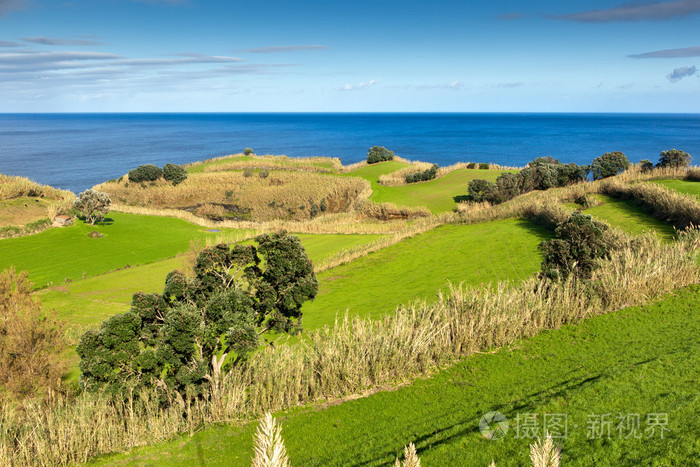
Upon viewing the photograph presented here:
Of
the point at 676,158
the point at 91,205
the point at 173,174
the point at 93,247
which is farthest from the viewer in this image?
the point at 173,174

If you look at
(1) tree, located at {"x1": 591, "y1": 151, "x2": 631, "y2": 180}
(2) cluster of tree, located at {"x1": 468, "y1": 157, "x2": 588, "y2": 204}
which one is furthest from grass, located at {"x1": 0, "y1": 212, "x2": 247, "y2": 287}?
(1) tree, located at {"x1": 591, "y1": 151, "x2": 631, "y2": 180}

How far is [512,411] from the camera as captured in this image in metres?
8.51

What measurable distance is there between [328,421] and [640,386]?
636 cm

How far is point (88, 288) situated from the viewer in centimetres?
2306

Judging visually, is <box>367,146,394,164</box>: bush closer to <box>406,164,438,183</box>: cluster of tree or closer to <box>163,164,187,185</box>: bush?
<box>406,164,438,183</box>: cluster of tree

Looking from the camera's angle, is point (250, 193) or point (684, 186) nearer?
point (684, 186)

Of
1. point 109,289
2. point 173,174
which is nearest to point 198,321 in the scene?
point 109,289

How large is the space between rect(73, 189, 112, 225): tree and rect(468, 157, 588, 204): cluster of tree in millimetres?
30534

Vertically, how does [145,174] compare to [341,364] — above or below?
above

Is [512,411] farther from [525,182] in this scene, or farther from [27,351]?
[525,182]

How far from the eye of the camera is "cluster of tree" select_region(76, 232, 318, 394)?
28.6ft

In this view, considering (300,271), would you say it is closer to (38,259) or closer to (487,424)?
(487,424)

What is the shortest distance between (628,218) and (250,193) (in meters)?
41.1

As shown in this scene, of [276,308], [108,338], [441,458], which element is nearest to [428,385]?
[441,458]
